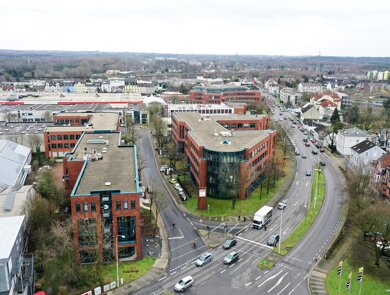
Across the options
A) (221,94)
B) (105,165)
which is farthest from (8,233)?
(221,94)

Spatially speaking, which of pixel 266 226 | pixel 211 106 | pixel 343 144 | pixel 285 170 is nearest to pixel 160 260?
pixel 266 226

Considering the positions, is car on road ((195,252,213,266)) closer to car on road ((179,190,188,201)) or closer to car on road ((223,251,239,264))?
car on road ((223,251,239,264))

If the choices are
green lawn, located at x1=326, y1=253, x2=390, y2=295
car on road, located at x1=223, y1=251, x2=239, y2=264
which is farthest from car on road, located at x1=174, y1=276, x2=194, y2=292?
green lawn, located at x1=326, y1=253, x2=390, y2=295

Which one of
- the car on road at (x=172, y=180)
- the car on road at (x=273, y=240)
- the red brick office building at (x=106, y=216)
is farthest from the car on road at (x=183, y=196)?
the car on road at (x=273, y=240)

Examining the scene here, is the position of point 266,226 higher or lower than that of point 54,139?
lower

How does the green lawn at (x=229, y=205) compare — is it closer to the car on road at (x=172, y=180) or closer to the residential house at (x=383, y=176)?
the car on road at (x=172, y=180)

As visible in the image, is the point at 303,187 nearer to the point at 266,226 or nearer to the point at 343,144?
the point at 266,226

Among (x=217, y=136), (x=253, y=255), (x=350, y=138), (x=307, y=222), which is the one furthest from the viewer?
(x=350, y=138)

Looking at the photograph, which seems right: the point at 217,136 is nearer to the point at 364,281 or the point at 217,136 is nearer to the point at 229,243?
the point at 229,243
